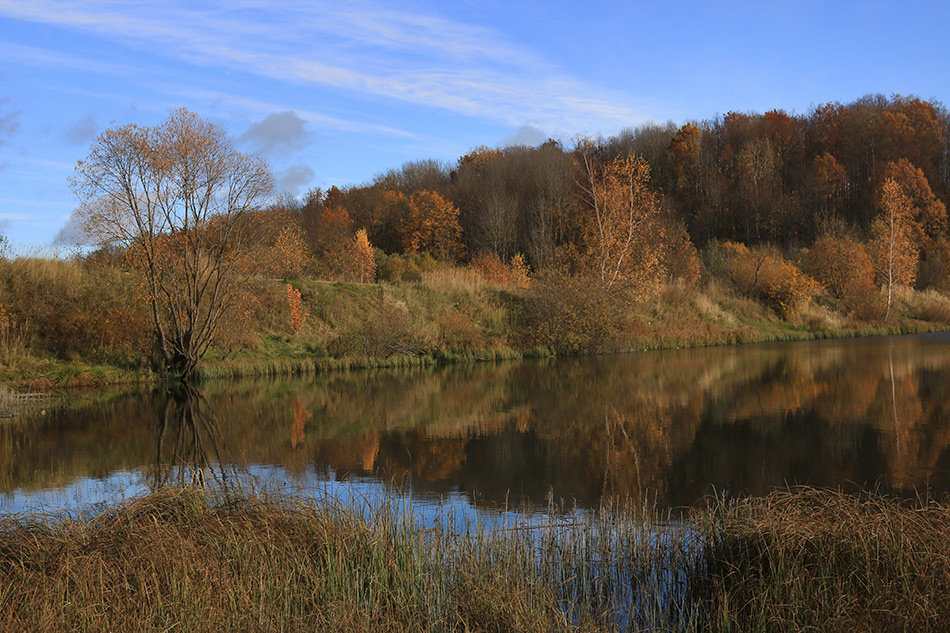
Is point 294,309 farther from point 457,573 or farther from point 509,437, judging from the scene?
point 457,573

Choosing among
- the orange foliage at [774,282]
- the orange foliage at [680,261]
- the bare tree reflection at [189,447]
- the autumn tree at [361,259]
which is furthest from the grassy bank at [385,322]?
the autumn tree at [361,259]

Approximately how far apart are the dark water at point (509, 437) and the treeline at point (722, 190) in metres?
34.9

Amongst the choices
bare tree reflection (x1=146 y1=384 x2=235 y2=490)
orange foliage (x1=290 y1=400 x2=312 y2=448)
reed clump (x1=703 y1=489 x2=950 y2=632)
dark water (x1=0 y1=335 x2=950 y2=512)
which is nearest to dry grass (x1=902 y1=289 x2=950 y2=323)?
dark water (x1=0 y1=335 x2=950 y2=512)

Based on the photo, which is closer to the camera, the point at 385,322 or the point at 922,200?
the point at 385,322

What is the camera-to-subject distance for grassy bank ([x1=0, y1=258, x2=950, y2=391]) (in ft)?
72.9

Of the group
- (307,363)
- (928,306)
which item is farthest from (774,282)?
(307,363)

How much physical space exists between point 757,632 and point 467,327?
24.7m

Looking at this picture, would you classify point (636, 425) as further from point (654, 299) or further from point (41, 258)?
point (654, 299)

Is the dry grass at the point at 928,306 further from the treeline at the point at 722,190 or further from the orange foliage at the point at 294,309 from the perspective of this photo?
the orange foliage at the point at 294,309

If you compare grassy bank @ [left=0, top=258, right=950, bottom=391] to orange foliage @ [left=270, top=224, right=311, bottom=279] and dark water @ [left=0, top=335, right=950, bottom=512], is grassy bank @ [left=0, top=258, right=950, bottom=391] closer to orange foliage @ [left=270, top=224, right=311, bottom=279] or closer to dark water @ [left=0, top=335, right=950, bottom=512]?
orange foliage @ [left=270, top=224, right=311, bottom=279]

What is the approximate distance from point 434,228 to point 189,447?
52.8 meters

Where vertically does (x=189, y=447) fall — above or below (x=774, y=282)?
below

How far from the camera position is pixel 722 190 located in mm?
70750

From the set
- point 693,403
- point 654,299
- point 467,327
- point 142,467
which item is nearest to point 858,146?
point 654,299
